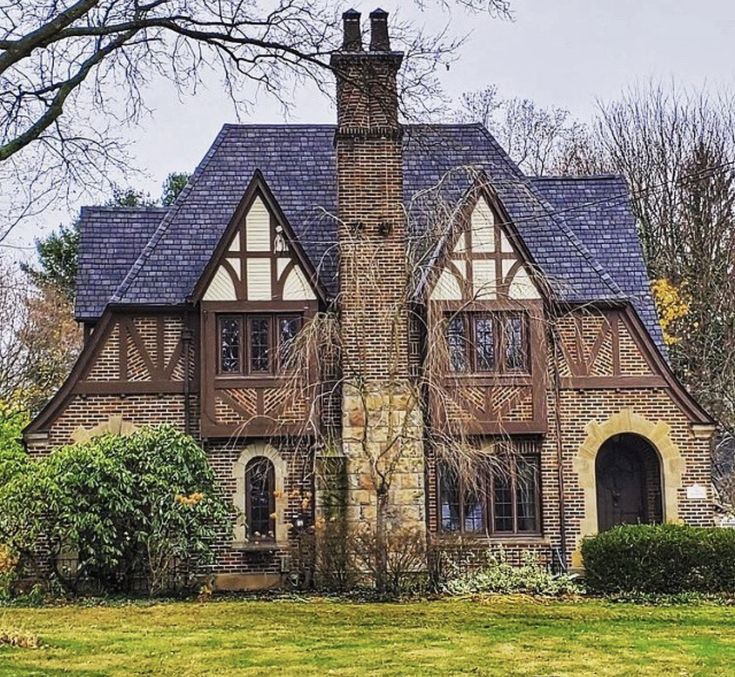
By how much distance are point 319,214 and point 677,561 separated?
927 cm

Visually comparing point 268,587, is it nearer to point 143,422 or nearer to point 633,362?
point 143,422

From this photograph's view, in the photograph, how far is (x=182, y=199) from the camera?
21344 millimetres

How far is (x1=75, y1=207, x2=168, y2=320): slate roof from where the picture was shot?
2053 centimetres

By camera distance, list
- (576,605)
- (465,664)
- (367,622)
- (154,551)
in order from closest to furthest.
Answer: (465,664) → (367,622) → (576,605) → (154,551)

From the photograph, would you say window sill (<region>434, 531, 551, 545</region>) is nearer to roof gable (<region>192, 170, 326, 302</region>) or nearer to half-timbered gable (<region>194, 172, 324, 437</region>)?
half-timbered gable (<region>194, 172, 324, 437</region>)

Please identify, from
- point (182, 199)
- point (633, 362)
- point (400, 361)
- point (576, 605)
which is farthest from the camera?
point (182, 199)

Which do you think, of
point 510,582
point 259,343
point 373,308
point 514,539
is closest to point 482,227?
point 373,308

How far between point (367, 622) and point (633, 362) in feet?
28.9

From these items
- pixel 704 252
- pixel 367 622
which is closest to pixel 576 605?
pixel 367 622

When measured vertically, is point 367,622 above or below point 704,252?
below

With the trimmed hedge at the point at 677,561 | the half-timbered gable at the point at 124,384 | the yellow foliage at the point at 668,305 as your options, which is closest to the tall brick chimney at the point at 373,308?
the half-timbered gable at the point at 124,384

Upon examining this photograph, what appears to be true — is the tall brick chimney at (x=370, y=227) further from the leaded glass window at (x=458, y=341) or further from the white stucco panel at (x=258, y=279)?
the white stucco panel at (x=258, y=279)

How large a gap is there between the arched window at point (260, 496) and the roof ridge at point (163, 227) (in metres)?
3.82

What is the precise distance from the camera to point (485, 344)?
1938 cm
